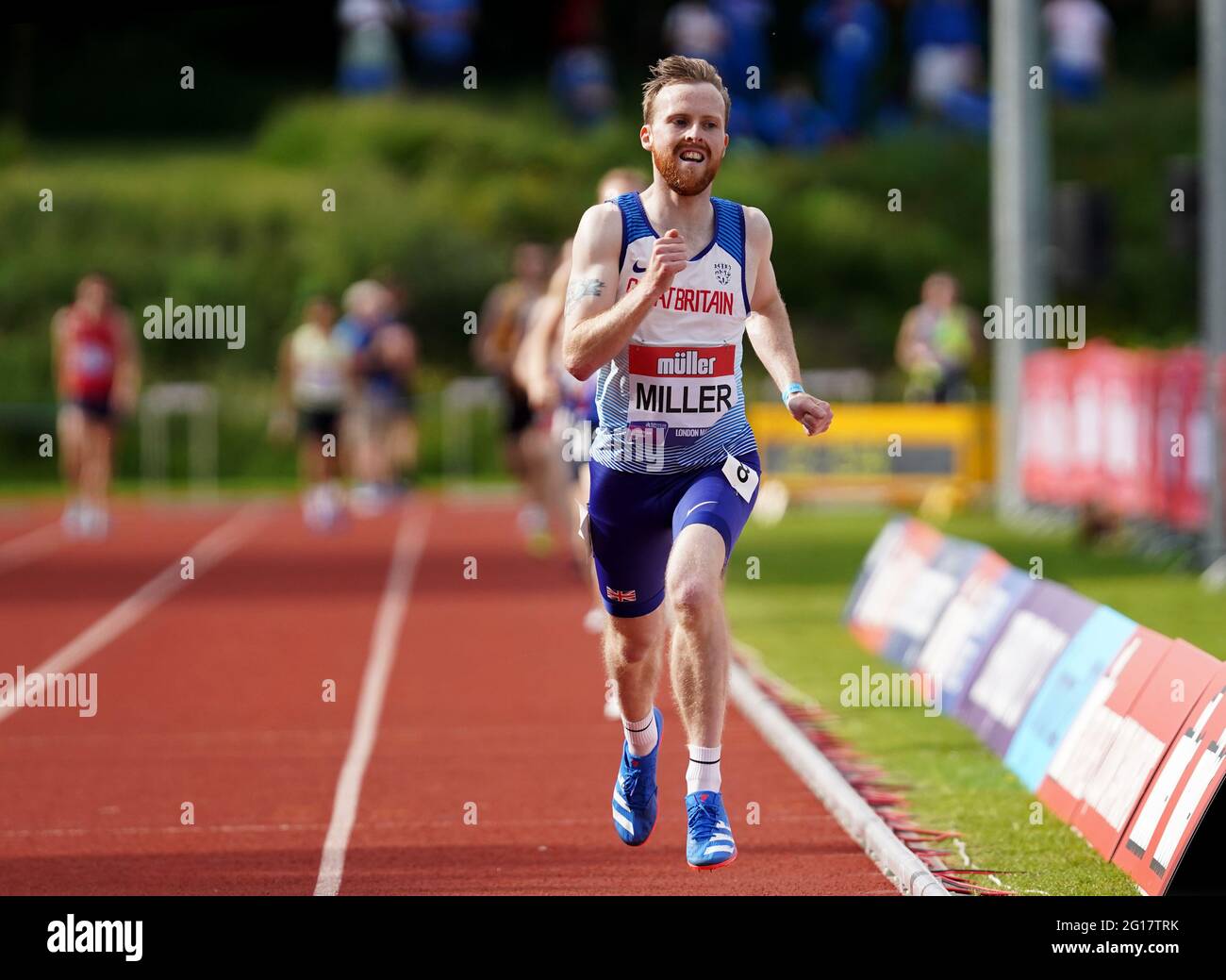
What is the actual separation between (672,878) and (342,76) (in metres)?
39.1

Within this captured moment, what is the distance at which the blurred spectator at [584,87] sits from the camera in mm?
41969

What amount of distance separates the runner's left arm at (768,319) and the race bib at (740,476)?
0.72ft

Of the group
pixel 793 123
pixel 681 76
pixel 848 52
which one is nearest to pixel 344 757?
pixel 681 76

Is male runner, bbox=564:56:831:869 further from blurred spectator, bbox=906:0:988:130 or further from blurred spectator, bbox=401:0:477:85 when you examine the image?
blurred spectator, bbox=401:0:477:85

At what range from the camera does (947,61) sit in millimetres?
42344

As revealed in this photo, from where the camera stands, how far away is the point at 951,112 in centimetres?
4269

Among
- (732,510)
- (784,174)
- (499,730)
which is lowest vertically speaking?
(499,730)

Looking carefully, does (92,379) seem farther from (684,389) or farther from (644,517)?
(684,389)

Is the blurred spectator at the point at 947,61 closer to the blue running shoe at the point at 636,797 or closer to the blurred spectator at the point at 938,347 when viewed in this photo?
the blurred spectator at the point at 938,347

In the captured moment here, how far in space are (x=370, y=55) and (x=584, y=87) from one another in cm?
412

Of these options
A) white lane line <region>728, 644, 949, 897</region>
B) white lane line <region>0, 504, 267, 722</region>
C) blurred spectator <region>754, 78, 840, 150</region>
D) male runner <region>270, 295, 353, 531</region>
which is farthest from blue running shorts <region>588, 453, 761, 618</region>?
blurred spectator <region>754, 78, 840, 150</region>

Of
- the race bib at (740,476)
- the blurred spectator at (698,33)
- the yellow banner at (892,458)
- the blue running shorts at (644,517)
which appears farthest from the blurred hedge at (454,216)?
the race bib at (740,476)

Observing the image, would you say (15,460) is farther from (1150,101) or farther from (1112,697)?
(1112,697)
